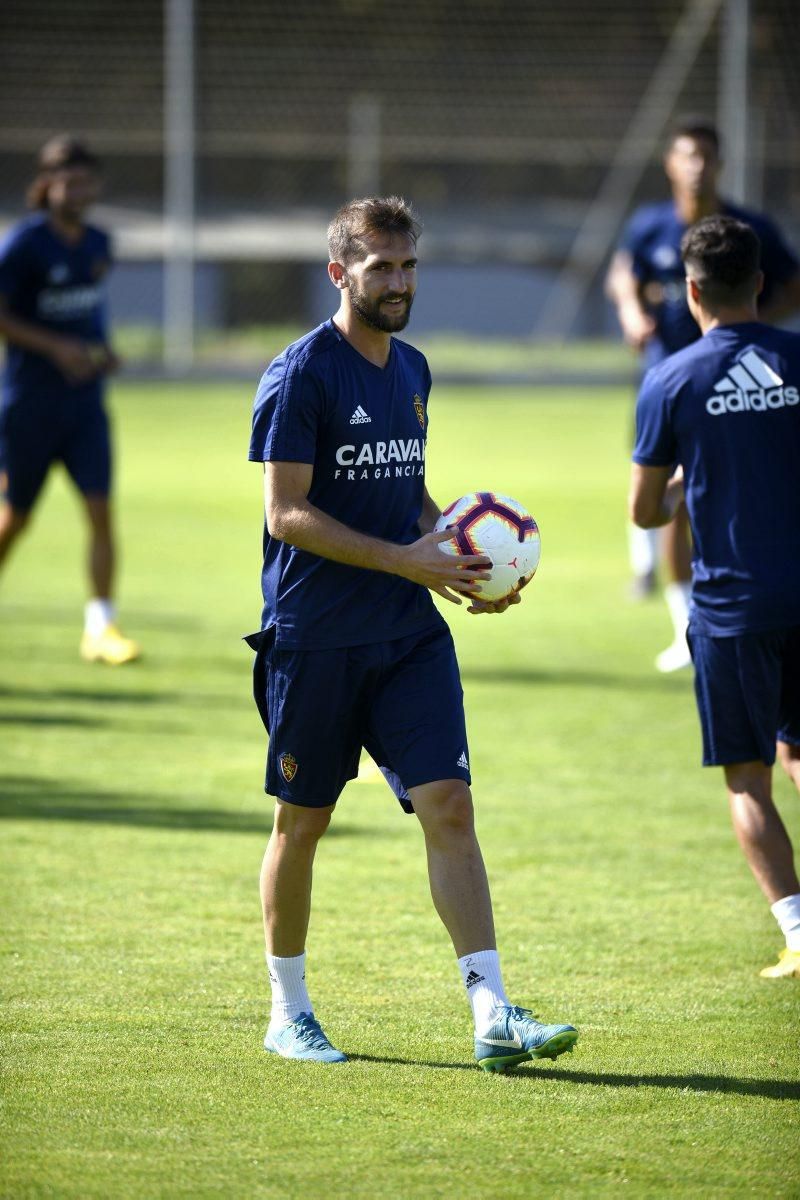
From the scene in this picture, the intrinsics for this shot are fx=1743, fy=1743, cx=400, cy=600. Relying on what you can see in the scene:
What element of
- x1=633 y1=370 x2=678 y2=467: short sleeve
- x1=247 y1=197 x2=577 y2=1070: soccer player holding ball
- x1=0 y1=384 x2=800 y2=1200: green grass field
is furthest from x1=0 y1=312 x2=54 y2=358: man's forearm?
x1=247 y1=197 x2=577 y2=1070: soccer player holding ball

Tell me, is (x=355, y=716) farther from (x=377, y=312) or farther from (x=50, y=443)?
(x=50, y=443)

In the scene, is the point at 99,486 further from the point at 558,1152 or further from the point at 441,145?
the point at 441,145

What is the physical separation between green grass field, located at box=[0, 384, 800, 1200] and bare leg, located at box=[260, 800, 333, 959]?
29 cm

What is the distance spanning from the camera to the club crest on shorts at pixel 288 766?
4.54 meters

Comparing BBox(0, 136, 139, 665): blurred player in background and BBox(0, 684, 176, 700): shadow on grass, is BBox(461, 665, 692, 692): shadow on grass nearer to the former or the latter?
BBox(0, 684, 176, 700): shadow on grass

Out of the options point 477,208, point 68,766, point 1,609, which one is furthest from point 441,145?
point 68,766

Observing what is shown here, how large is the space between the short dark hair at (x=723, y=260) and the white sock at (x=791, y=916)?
180 centimetres

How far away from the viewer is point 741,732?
5.21 meters

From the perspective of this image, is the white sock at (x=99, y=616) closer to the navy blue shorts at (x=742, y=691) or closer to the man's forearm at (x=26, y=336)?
the man's forearm at (x=26, y=336)

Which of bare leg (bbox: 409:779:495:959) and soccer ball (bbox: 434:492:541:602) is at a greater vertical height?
soccer ball (bbox: 434:492:541:602)

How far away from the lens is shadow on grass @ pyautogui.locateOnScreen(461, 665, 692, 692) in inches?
381

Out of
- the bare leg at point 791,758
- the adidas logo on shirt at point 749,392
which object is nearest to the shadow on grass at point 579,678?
the bare leg at point 791,758

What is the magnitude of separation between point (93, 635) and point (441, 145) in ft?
54.7

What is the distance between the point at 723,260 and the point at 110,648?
587cm
